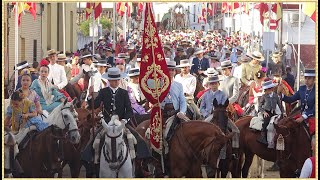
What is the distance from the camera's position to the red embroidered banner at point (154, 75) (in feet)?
50.3

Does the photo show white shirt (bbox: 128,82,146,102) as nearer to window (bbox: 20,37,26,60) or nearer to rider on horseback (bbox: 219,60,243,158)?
rider on horseback (bbox: 219,60,243,158)

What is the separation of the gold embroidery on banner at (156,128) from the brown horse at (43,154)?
136 cm

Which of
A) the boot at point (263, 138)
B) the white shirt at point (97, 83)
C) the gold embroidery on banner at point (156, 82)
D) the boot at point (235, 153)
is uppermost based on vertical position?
the gold embroidery on banner at point (156, 82)

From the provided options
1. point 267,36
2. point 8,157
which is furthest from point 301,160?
point 267,36

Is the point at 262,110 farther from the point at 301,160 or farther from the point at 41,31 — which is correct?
the point at 41,31

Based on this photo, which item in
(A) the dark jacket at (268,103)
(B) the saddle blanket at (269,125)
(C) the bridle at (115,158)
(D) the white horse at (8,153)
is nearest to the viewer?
(C) the bridle at (115,158)

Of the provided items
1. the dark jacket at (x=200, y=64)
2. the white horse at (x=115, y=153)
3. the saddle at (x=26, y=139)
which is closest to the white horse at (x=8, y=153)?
the saddle at (x=26, y=139)

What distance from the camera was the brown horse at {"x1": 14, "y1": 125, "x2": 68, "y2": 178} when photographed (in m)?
15.2

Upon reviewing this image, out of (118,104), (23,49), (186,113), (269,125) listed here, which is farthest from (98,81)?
(23,49)

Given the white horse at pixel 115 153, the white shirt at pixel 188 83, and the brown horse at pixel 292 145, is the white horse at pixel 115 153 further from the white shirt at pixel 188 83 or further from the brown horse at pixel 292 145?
the white shirt at pixel 188 83

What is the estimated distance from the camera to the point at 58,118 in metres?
15.7

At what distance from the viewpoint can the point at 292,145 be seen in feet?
52.3

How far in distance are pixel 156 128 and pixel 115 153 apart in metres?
1.41

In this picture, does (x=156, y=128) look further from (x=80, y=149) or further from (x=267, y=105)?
(x=267, y=105)
